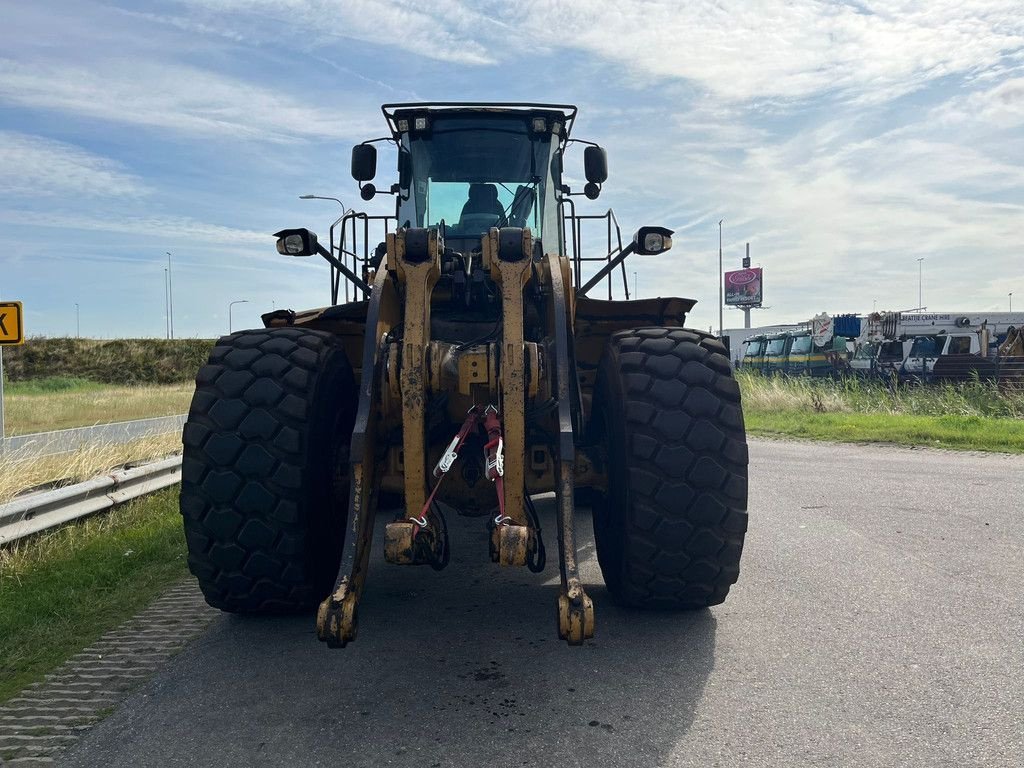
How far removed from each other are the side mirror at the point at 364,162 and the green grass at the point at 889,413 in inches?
407

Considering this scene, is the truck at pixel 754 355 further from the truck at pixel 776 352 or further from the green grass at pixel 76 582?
the green grass at pixel 76 582

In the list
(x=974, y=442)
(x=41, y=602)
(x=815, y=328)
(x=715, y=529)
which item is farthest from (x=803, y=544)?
(x=815, y=328)

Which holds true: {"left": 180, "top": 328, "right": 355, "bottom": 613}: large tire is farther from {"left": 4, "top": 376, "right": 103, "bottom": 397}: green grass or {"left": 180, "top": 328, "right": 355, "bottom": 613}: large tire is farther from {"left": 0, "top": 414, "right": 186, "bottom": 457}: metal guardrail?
{"left": 4, "top": 376, "right": 103, "bottom": 397}: green grass

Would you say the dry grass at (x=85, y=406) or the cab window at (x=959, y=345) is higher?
the cab window at (x=959, y=345)

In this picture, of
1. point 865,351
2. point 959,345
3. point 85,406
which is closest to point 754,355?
point 865,351

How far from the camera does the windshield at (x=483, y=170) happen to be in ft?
19.6

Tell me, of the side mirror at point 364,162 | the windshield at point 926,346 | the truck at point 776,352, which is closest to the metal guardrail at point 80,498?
the side mirror at point 364,162

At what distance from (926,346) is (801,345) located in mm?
5040

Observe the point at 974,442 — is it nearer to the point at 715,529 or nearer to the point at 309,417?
the point at 715,529

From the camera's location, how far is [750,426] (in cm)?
1728

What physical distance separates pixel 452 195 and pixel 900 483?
20.0 feet

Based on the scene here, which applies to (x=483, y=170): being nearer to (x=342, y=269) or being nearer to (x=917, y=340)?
(x=342, y=269)

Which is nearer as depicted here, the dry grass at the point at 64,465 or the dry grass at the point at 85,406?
the dry grass at the point at 64,465

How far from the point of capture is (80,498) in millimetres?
6598
